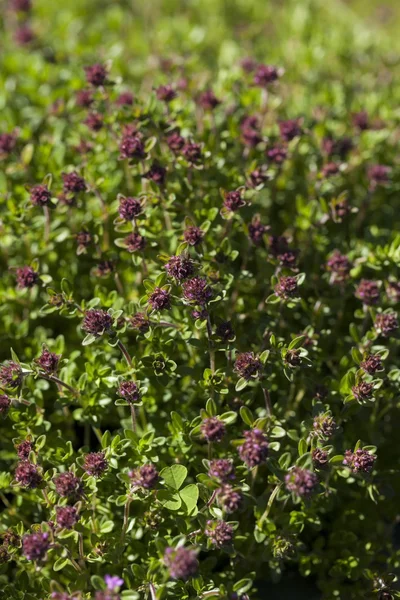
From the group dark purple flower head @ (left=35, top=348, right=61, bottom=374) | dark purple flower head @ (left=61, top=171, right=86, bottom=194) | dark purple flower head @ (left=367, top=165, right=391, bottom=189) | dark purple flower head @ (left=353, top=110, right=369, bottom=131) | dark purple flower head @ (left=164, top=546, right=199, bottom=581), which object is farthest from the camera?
dark purple flower head @ (left=353, top=110, right=369, bottom=131)

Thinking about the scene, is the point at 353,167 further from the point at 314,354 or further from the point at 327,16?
the point at 327,16

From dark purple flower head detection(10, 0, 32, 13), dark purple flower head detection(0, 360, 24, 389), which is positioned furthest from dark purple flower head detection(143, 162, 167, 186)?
dark purple flower head detection(10, 0, 32, 13)

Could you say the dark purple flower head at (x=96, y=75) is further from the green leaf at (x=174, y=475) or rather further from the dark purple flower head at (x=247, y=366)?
the green leaf at (x=174, y=475)

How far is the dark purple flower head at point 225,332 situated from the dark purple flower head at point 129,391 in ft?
1.19

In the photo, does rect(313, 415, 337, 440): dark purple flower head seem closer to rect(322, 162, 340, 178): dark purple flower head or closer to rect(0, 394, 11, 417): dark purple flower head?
rect(0, 394, 11, 417): dark purple flower head

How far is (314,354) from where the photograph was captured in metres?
2.48

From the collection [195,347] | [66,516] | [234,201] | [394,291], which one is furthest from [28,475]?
[394,291]

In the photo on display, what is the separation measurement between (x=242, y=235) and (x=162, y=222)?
16.0 inches

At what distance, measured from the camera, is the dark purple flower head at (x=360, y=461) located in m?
1.99

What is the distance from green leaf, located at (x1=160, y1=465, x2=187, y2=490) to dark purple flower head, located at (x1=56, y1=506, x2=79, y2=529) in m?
0.36

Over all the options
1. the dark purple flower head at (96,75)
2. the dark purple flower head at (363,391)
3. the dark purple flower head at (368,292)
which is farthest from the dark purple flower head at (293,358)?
the dark purple flower head at (96,75)

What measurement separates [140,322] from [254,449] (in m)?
0.63

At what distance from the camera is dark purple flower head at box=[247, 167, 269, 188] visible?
2547 mm

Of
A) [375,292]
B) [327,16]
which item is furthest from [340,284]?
[327,16]
